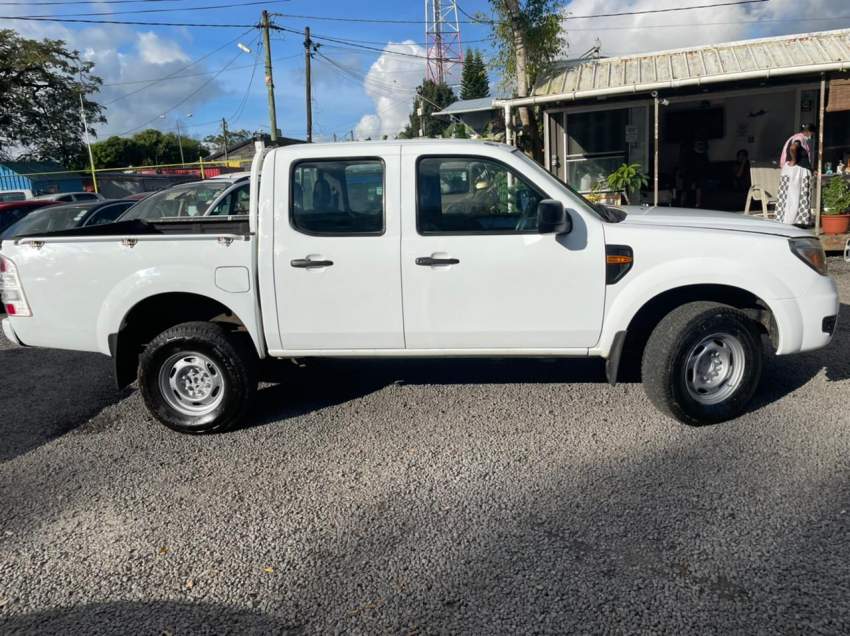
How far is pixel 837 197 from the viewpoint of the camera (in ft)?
35.0

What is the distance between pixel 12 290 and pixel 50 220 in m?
6.46

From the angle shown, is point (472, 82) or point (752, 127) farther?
point (472, 82)

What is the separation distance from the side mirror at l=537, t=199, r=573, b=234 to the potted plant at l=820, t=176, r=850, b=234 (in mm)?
8304

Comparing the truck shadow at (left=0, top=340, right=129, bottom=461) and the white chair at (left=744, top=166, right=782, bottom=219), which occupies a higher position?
the white chair at (left=744, top=166, right=782, bottom=219)

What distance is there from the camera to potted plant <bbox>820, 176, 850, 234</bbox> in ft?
34.6

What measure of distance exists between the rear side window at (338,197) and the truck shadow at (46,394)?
8.26ft

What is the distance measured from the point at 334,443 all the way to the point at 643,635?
2508 mm

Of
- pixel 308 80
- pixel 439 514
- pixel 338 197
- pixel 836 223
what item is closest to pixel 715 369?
pixel 439 514

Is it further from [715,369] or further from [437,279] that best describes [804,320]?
[437,279]

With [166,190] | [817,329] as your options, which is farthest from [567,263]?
[166,190]

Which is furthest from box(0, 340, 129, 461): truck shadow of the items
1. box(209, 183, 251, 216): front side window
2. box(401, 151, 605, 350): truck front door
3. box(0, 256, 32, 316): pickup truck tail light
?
box(209, 183, 251, 216): front side window

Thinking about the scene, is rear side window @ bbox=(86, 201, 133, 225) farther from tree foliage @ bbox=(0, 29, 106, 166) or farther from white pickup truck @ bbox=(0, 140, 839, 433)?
tree foliage @ bbox=(0, 29, 106, 166)

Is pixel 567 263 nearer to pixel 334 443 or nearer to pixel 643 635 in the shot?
pixel 334 443

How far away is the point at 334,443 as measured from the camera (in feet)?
15.1
